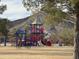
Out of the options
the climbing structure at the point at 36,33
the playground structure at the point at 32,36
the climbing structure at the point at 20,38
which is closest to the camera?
the climbing structure at the point at 20,38

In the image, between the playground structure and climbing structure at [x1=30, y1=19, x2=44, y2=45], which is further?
climbing structure at [x1=30, y1=19, x2=44, y2=45]

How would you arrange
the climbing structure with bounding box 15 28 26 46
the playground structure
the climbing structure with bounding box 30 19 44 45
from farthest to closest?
the climbing structure with bounding box 30 19 44 45, the playground structure, the climbing structure with bounding box 15 28 26 46

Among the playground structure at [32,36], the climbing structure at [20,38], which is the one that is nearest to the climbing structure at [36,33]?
the playground structure at [32,36]

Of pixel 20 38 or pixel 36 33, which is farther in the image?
pixel 36 33

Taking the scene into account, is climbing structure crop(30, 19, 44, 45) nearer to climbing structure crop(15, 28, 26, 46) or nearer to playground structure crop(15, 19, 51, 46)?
playground structure crop(15, 19, 51, 46)

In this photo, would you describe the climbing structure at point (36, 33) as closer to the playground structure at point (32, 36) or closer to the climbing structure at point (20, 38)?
the playground structure at point (32, 36)

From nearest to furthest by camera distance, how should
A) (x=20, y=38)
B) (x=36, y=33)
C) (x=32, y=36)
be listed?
(x=20, y=38) → (x=32, y=36) → (x=36, y=33)

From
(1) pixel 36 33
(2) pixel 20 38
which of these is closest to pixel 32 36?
(1) pixel 36 33

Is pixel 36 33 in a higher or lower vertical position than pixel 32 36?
higher

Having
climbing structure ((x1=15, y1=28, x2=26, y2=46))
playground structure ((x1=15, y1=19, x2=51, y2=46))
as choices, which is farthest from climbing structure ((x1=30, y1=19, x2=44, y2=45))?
climbing structure ((x1=15, y1=28, x2=26, y2=46))

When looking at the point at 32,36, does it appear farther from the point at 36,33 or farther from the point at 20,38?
the point at 20,38

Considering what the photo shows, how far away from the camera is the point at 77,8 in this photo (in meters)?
17.9

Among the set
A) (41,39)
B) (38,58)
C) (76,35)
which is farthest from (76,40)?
(41,39)

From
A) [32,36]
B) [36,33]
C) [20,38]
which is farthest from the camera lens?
[36,33]
